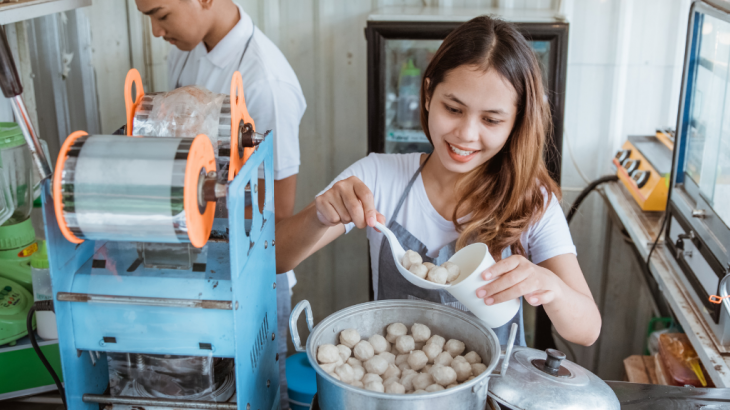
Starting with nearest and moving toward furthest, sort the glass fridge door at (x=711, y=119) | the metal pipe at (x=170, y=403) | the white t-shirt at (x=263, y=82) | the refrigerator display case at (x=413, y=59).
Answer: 1. the metal pipe at (x=170, y=403)
2. the glass fridge door at (x=711, y=119)
3. the white t-shirt at (x=263, y=82)
4. the refrigerator display case at (x=413, y=59)

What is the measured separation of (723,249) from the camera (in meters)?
1.47

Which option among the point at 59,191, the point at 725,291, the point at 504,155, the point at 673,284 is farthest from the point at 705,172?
the point at 59,191

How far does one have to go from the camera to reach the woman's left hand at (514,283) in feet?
3.42

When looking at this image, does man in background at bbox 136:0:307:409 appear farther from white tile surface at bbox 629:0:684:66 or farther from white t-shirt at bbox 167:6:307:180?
white tile surface at bbox 629:0:684:66

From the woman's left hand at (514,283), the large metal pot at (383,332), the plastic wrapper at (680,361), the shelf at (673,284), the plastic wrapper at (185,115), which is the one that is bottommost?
the plastic wrapper at (680,361)

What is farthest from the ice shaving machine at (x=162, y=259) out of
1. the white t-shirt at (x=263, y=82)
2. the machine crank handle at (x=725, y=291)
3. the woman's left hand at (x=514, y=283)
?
the machine crank handle at (x=725, y=291)

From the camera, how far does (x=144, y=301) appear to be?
887 mm

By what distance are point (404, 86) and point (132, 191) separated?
1920mm

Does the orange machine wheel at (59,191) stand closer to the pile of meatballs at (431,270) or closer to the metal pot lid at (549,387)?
the pile of meatballs at (431,270)

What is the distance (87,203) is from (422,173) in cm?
97

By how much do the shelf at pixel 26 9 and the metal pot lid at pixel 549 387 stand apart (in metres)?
1.43

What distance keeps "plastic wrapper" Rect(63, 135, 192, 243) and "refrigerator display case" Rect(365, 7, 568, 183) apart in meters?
1.56

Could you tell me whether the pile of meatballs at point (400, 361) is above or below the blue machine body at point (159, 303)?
below

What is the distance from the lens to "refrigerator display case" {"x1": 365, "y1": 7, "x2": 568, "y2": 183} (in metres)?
2.24
